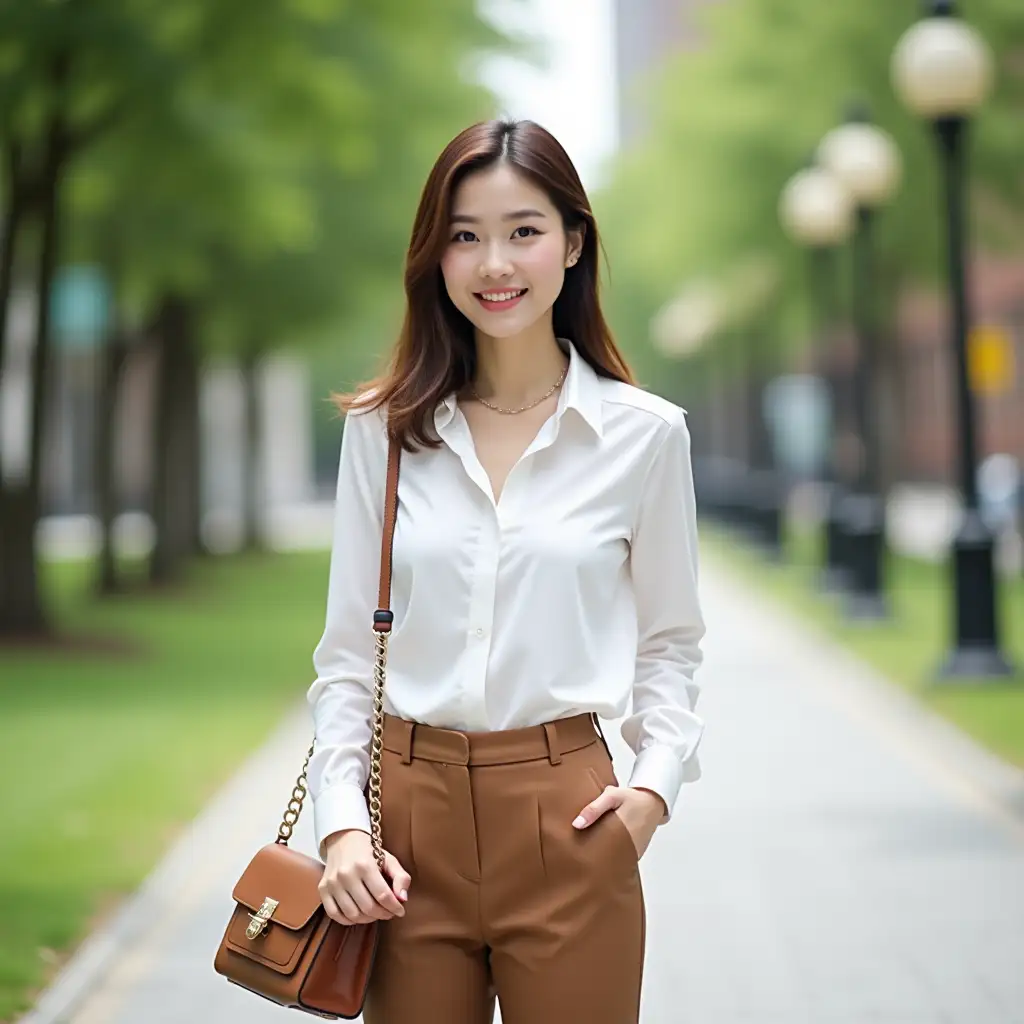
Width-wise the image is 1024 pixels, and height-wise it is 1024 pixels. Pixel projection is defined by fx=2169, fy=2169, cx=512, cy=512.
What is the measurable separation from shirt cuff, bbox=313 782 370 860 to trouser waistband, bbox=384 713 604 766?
9 centimetres

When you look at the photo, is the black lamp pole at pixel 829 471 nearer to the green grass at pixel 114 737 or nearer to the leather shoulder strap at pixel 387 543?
the green grass at pixel 114 737

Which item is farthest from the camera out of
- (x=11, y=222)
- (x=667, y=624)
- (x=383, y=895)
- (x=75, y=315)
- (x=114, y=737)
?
(x=75, y=315)

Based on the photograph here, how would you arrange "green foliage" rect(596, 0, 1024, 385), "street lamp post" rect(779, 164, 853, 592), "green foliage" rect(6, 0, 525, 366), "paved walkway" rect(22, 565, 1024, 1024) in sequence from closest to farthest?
"paved walkway" rect(22, 565, 1024, 1024) < "green foliage" rect(6, 0, 525, 366) < "street lamp post" rect(779, 164, 853, 592) < "green foliage" rect(596, 0, 1024, 385)

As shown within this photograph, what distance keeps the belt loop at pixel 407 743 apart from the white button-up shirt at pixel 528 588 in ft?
0.08

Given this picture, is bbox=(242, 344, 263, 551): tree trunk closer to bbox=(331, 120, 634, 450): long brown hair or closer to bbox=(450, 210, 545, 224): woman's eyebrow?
bbox=(331, 120, 634, 450): long brown hair

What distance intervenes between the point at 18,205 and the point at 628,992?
1641 cm

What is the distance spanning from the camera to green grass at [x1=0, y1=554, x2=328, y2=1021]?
26.7ft

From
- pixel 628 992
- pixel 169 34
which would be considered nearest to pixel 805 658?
pixel 169 34

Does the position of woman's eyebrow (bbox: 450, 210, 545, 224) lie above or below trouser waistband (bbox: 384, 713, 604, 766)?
above

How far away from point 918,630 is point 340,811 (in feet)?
56.5

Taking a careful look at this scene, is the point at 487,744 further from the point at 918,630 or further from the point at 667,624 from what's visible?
the point at 918,630

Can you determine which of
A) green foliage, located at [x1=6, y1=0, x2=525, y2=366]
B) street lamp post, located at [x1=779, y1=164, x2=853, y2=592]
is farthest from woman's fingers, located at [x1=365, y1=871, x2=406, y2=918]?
street lamp post, located at [x1=779, y1=164, x2=853, y2=592]

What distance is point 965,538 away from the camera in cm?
1537

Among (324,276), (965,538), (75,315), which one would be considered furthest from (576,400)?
(75,315)
